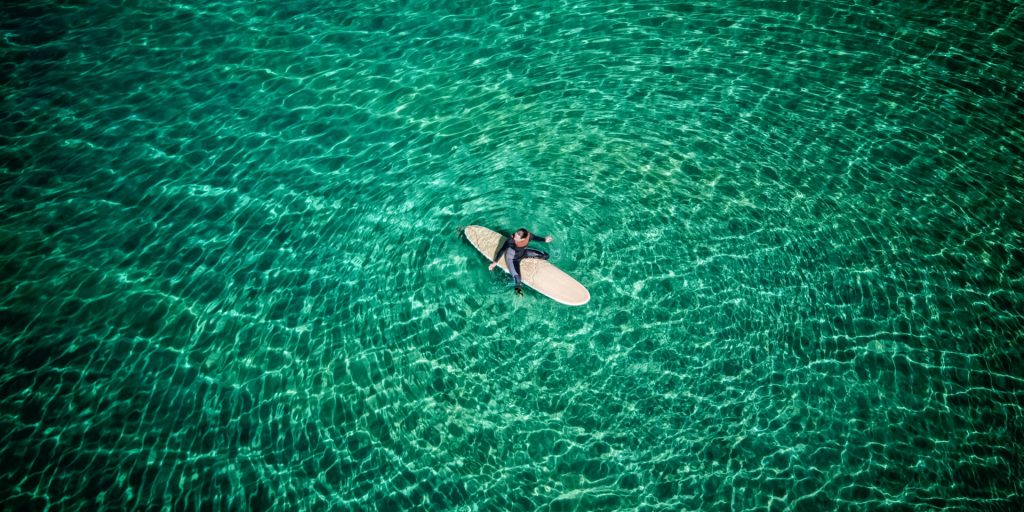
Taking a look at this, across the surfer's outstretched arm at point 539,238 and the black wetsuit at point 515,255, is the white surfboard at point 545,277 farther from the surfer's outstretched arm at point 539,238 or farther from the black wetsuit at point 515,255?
the surfer's outstretched arm at point 539,238

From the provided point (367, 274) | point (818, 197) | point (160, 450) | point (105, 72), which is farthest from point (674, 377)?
point (105, 72)

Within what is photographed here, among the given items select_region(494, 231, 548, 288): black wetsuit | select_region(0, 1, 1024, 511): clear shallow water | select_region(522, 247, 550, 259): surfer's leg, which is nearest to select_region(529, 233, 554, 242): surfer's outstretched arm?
select_region(522, 247, 550, 259): surfer's leg

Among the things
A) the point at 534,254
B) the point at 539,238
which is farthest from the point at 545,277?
the point at 539,238

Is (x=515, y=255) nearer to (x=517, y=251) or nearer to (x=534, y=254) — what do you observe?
(x=517, y=251)

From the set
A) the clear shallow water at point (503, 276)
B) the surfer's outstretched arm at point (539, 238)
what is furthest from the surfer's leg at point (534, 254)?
the clear shallow water at point (503, 276)

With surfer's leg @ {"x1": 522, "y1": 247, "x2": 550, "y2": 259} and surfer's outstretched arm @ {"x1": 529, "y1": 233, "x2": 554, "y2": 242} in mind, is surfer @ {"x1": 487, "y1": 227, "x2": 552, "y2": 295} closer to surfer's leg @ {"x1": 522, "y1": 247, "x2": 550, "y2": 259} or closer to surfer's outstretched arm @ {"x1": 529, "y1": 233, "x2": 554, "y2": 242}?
surfer's leg @ {"x1": 522, "y1": 247, "x2": 550, "y2": 259}
